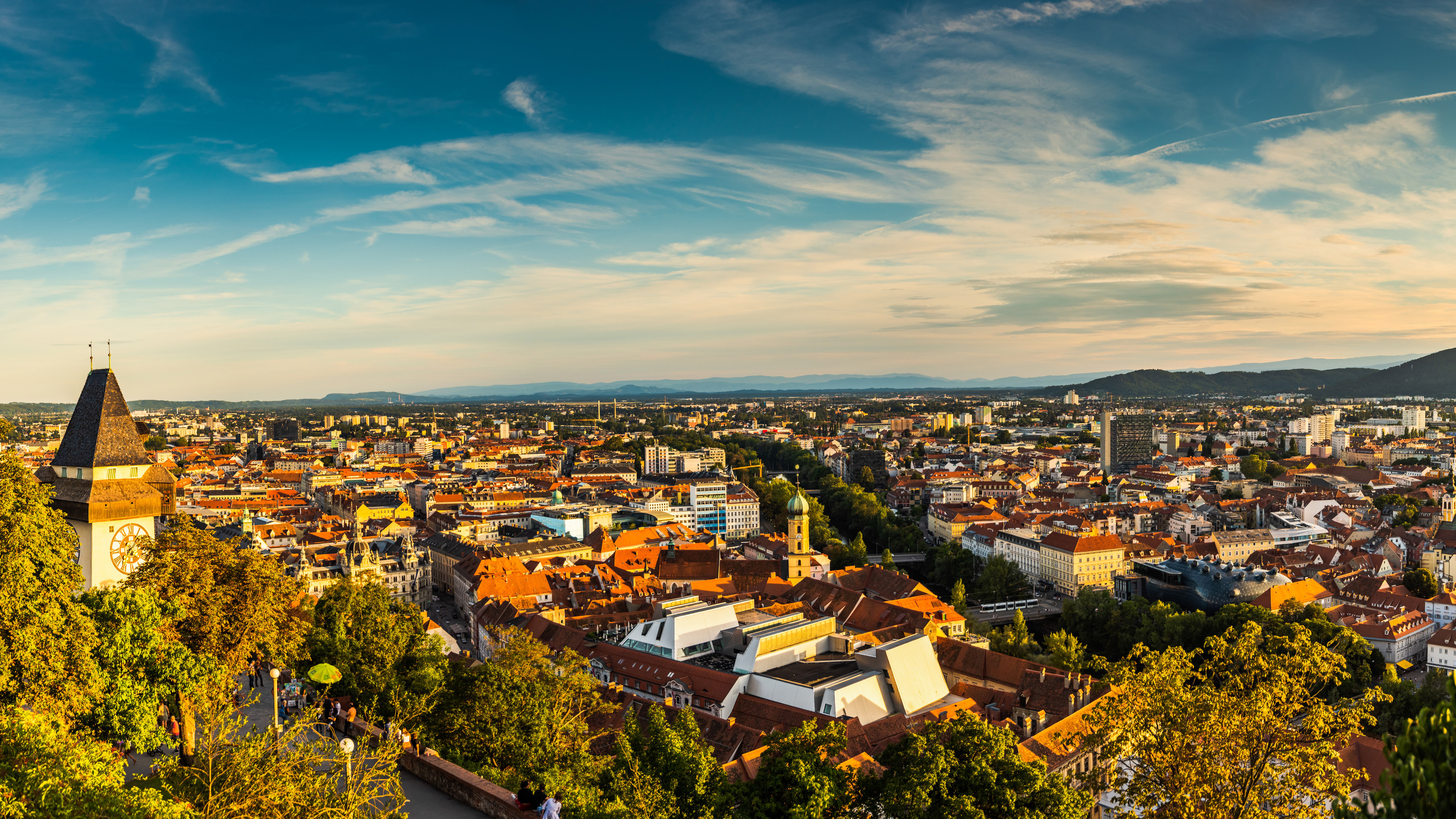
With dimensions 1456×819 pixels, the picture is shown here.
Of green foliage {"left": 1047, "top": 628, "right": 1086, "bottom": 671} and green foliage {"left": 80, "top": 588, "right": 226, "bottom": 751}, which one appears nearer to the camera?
green foliage {"left": 80, "top": 588, "right": 226, "bottom": 751}

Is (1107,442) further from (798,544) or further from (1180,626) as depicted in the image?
(1180,626)

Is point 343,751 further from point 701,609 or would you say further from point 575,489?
point 575,489

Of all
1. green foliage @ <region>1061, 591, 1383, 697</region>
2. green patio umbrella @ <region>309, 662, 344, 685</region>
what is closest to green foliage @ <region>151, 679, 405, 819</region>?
green patio umbrella @ <region>309, 662, 344, 685</region>

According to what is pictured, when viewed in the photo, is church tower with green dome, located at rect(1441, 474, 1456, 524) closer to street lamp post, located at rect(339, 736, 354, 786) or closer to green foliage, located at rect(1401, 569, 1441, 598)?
green foliage, located at rect(1401, 569, 1441, 598)

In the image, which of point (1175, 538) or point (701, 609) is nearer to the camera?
point (701, 609)

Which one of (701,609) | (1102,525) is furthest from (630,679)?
(1102,525)

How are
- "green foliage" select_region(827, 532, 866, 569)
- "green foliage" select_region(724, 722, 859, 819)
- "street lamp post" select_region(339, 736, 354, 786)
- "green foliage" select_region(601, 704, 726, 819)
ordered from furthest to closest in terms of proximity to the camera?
"green foliage" select_region(827, 532, 866, 569) < "green foliage" select_region(601, 704, 726, 819) < "green foliage" select_region(724, 722, 859, 819) < "street lamp post" select_region(339, 736, 354, 786)
